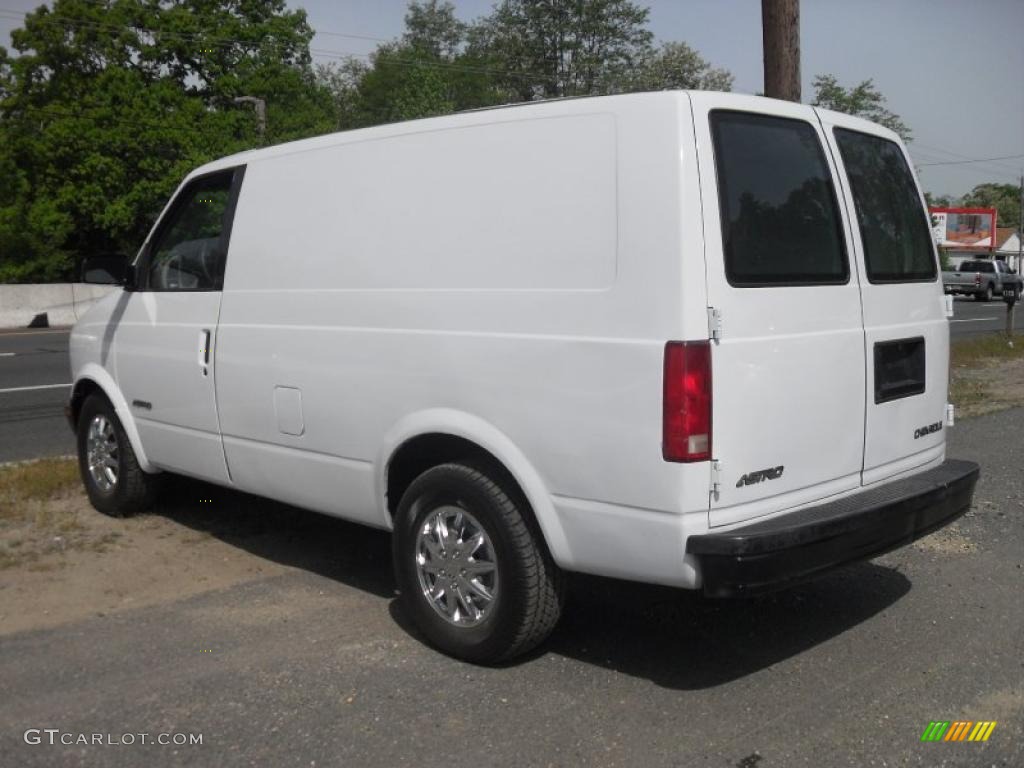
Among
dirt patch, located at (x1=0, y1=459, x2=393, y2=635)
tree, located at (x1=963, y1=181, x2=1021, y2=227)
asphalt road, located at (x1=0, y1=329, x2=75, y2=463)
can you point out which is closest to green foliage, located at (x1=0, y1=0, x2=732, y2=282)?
asphalt road, located at (x1=0, y1=329, x2=75, y2=463)

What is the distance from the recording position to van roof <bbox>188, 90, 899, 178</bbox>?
3.82m

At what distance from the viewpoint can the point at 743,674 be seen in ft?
13.4

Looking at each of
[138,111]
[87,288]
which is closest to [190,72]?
[138,111]

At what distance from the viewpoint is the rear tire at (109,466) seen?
20.3 feet

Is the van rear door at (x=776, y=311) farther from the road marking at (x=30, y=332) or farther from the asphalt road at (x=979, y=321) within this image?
the road marking at (x=30, y=332)

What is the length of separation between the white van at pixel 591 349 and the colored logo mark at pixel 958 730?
2.06 ft

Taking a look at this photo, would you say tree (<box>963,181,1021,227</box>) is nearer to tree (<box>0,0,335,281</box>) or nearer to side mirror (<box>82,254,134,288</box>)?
tree (<box>0,0,335,281</box>)

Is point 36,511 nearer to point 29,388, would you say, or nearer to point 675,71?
point 29,388

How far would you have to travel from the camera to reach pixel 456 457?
436 cm

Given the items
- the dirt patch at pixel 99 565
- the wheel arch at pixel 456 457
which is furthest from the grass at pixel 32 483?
the wheel arch at pixel 456 457

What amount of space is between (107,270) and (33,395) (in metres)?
6.23

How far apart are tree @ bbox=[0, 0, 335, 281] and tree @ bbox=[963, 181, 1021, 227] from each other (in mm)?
108308

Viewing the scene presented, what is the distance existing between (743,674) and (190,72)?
38804 millimetres

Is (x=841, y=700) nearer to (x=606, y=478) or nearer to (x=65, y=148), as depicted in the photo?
(x=606, y=478)
